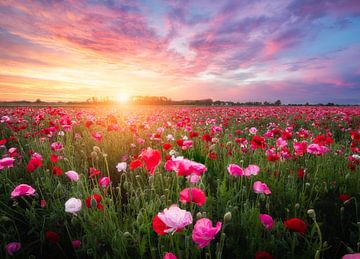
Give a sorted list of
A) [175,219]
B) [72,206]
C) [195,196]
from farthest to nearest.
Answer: [72,206], [195,196], [175,219]

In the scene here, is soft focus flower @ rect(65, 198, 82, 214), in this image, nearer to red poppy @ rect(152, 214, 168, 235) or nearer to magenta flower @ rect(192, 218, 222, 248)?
red poppy @ rect(152, 214, 168, 235)

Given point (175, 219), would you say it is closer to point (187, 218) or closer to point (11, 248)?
point (187, 218)

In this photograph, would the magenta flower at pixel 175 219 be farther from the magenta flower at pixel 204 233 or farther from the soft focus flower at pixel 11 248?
the soft focus flower at pixel 11 248

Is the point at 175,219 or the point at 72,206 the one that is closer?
the point at 175,219

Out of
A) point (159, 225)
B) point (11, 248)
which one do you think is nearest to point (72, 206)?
point (11, 248)

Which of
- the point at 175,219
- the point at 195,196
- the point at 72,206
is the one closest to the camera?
the point at 175,219

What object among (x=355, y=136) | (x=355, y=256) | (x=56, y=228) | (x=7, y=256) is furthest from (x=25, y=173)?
(x=355, y=136)

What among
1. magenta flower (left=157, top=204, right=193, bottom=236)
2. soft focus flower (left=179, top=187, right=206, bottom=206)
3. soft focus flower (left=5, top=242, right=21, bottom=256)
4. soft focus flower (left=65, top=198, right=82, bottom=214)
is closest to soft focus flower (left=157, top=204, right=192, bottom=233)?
magenta flower (left=157, top=204, right=193, bottom=236)

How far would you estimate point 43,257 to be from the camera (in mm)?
2037

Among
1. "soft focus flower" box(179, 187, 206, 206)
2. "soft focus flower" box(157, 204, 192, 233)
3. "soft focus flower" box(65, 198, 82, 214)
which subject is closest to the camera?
"soft focus flower" box(157, 204, 192, 233)

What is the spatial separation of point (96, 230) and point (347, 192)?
8.06 ft

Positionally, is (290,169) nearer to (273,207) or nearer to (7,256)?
(273,207)

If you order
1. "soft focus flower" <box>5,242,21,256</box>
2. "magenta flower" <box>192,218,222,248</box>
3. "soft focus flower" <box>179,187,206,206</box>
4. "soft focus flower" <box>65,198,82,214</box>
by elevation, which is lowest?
"soft focus flower" <box>5,242,21,256</box>

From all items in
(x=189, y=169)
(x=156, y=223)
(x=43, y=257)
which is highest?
(x=189, y=169)
